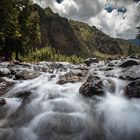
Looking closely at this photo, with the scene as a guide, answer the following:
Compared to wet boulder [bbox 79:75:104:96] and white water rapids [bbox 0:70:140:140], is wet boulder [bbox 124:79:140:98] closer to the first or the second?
white water rapids [bbox 0:70:140:140]

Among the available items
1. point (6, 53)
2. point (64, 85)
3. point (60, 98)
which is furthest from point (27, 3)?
point (60, 98)

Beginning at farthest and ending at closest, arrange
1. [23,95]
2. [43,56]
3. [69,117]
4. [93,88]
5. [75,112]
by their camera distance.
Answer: [43,56], [23,95], [93,88], [75,112], [69,117]

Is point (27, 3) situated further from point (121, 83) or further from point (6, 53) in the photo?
point (121, 83)

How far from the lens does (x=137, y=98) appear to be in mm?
12500

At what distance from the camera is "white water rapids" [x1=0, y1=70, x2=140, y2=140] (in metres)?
9.72

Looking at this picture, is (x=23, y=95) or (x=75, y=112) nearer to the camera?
(x=75, y=112)

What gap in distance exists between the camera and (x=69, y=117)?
1095 centimetres

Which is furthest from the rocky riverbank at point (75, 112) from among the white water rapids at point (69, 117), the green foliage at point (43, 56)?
the green foliage at point (43, 56)

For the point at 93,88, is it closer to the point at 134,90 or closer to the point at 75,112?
the point at 134,90

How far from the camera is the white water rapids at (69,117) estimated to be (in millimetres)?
9719

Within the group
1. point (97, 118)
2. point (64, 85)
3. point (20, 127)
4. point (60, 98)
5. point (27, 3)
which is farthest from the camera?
point (27, 3)

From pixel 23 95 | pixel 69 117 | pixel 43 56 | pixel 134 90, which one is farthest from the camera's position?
pixel 43 56

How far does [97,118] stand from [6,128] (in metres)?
3.92

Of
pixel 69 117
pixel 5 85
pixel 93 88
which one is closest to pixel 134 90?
pixel 93 88
